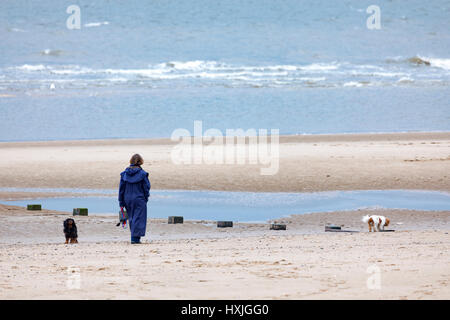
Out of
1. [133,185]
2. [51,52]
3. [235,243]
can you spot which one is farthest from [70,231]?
[51,52]

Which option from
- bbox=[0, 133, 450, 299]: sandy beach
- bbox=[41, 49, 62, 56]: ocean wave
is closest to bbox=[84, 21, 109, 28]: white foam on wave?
bbox=[41, 49, 62, 56]: ocean wave

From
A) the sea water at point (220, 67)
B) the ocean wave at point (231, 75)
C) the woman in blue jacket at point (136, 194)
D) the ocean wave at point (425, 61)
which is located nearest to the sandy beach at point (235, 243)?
the woman in blue jacket at point (136, 194)

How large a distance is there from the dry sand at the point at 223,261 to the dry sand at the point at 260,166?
11.7ft

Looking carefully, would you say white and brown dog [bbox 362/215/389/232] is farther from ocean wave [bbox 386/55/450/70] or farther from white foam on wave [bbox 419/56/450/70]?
ocean wave [bbox 386/55/450/70]

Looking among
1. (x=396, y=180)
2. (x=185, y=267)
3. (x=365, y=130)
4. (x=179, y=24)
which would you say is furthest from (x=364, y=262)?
(x=179, y=24)

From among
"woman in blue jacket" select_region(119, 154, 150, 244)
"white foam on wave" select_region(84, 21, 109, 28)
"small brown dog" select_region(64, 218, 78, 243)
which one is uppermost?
"white foam on wave" select_region(84, 21, 109, 28)

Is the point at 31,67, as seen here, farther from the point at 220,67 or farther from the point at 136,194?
the point at 136,194

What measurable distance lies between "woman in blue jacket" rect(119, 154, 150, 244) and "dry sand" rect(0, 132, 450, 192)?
535cm

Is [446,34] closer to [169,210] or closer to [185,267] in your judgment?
[169,210]

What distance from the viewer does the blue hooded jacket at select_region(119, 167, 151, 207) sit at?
984 cm

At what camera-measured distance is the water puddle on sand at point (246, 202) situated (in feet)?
42.5

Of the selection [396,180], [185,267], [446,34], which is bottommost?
[185,267]

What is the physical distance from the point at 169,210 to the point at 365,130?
13143 mm

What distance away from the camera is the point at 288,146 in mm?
20703
